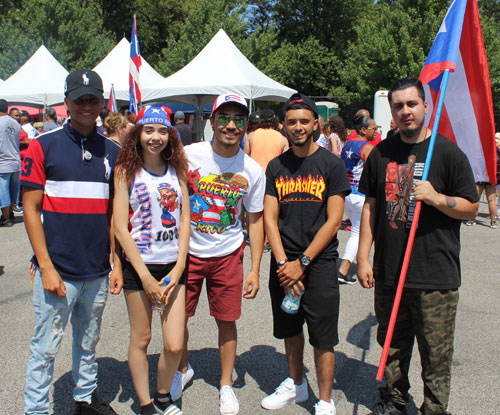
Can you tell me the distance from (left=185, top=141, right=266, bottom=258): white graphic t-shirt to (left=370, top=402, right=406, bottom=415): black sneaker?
137 centimetres

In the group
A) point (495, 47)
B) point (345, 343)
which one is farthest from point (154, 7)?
point (345, 343)

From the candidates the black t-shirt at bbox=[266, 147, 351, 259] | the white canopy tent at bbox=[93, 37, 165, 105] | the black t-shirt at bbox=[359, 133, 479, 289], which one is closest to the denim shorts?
the white canopy tent at bbox=[93, 37, 165, 105]

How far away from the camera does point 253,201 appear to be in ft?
10.6

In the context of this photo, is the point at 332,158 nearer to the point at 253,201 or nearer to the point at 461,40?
the point at 253,201

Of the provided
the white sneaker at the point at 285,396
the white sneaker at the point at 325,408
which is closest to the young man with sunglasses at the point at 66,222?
the white sneaker at the point at 285,396

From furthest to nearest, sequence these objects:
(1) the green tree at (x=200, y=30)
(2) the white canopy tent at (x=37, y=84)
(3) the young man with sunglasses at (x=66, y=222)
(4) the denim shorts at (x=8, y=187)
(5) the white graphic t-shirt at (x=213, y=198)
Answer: (1) the green tree at (x=200, y=30) < (2) the white canopy tent at (x=37, y=84) < (4) the denim shorts at (x=8, y=187) < (5) the white graphic t-shirt at (x=213, y=198) < (3) the young man with sunglasses at (x=66, y=222)

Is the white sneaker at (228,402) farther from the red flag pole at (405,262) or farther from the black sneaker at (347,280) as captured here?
the black sneaker at (347,280)

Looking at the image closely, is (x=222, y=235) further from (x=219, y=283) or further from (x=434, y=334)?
(x=434, y=334)

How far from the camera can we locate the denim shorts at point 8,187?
28.8 ft

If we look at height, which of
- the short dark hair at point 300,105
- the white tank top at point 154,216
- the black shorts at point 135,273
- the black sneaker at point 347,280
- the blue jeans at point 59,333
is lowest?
the black sneaker at point 347,280

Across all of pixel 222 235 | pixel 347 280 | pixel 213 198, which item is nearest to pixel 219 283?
pixel 222 235

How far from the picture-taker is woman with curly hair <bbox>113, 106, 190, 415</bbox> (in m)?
2.80

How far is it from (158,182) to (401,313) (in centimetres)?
170

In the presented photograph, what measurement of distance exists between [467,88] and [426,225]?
1.15 meters
